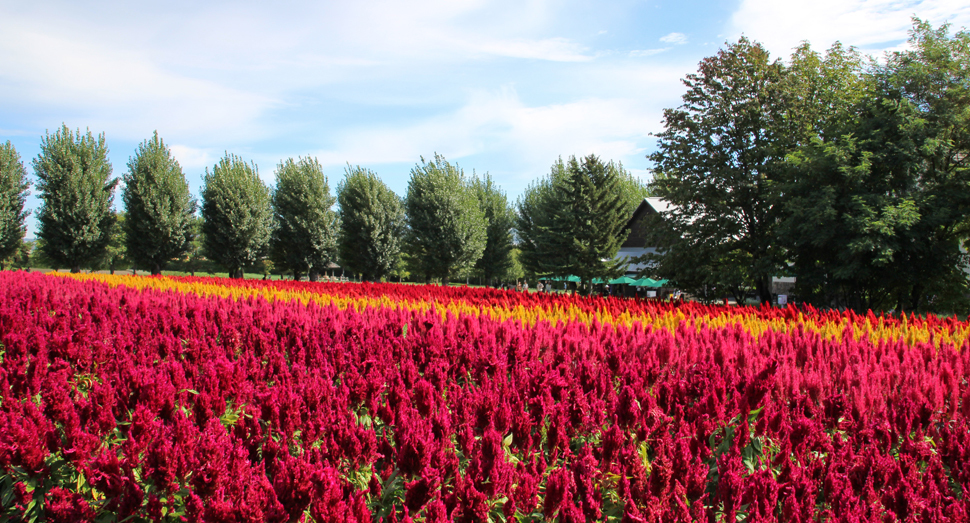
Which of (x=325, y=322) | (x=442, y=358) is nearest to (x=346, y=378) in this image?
(x=442, y=358)

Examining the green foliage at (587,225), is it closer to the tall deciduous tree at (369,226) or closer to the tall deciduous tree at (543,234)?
the tall deciduous tree at (543,234)

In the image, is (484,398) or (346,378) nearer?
(484,398)

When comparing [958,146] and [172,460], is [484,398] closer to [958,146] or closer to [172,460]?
[172,460]

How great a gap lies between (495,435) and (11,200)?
48.9 m

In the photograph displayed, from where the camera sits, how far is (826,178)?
16047 millimetres

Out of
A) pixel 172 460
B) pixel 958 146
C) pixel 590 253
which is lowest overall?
pixel 172 460

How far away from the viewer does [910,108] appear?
51.9 ft

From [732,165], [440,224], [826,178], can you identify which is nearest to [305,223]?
[440,224]

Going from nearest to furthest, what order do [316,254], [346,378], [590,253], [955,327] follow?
[346,378]
[955,327]
[590,253]
[316,254]

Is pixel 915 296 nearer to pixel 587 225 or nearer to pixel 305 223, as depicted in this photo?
pixel 587 225

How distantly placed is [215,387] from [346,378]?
0.89m

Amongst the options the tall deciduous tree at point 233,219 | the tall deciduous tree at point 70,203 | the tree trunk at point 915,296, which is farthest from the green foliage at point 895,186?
the tall deciduous tree at point 70,203

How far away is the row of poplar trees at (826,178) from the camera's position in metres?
15.3

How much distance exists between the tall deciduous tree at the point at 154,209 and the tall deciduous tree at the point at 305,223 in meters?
6.13
